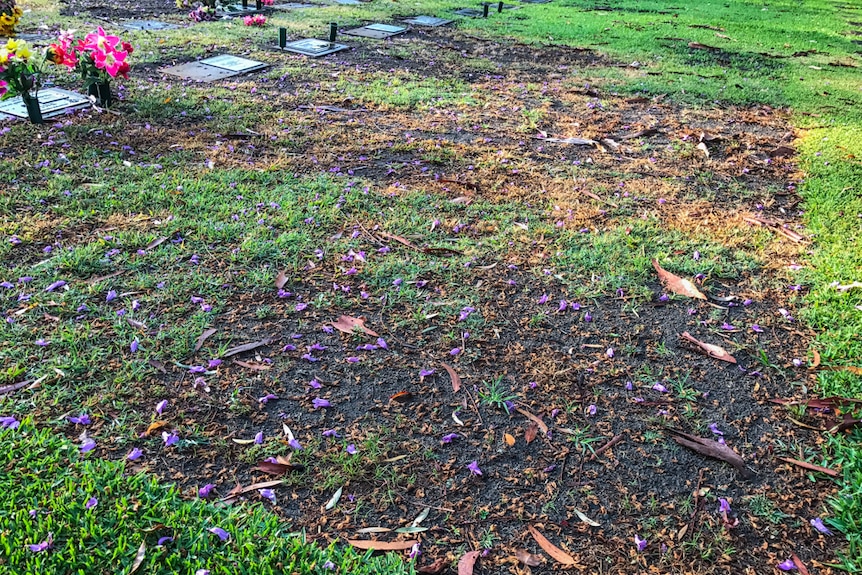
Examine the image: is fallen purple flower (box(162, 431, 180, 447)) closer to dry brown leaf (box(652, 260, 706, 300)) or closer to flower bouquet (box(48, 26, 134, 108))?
dry brown leaf (box(652, 260, 706, 300))

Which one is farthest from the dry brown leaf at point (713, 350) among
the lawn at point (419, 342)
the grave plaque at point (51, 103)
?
the grave plaque at point (51, 103)

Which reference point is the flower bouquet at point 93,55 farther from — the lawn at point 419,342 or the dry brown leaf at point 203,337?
the dry brown leaf at point 203,337

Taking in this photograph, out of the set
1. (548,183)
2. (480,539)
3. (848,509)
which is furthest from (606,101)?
(480,539)

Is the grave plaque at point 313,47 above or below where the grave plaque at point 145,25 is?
below

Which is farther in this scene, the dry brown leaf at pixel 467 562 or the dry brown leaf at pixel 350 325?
the dry brown leaf at pixel 350 325

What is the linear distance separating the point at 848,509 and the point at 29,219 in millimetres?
3913

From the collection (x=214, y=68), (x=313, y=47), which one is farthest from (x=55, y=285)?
(x=313, y=47)

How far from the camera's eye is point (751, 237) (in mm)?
3623

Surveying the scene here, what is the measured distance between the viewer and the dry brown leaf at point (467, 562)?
1.73 metres

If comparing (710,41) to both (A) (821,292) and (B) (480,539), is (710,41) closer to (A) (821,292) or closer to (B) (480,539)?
(A) (821,292)

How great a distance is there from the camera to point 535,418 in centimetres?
227

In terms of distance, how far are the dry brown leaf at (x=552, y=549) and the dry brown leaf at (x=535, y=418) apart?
435mm

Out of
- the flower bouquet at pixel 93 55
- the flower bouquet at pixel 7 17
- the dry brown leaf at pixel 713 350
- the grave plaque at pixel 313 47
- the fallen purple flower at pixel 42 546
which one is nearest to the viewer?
the fallen purple flower at pixel 42 546

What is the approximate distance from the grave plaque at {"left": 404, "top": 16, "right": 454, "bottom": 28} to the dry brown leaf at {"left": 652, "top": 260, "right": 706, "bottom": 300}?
728 cm
